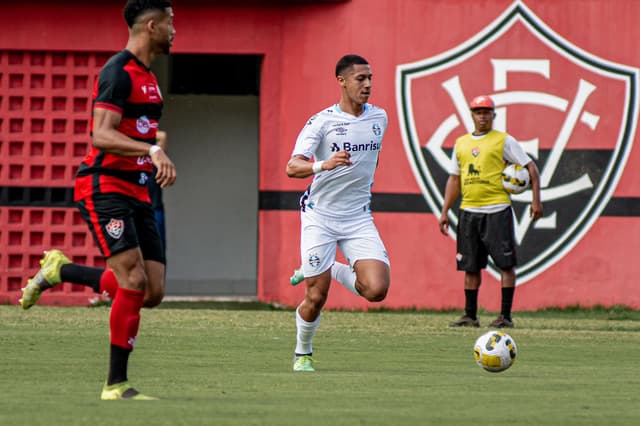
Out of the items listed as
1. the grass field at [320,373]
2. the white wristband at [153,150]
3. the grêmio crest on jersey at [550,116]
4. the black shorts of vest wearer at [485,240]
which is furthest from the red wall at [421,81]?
the white wristband at [153,150]

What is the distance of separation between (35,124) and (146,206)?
410 inches

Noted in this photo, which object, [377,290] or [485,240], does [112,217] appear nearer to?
[377,290]

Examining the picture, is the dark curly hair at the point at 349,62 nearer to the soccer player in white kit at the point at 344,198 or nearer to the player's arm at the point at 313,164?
the soccer player in white kit at the point at 344,198

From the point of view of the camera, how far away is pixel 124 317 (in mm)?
7285

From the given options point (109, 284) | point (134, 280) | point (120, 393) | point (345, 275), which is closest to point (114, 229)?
point (134, 280)

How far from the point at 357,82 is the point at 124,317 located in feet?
11.1

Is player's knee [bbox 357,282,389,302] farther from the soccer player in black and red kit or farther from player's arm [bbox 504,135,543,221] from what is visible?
player's arm [bbox 504,135,543,221]

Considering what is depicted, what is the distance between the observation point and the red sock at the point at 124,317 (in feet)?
Answer: 23.8

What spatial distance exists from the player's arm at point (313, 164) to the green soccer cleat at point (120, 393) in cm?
247

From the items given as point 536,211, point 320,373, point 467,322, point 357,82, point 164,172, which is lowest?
point 467,322

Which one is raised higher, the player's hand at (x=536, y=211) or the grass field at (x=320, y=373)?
the player's hand at (x=536, y=211)

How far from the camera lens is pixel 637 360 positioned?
10719mm

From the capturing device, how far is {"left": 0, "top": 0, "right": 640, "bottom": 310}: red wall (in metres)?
17.2

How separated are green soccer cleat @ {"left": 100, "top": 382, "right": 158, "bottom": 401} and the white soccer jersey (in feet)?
10.5
